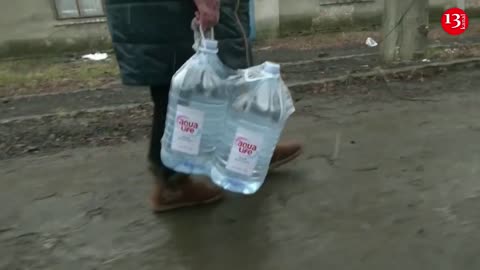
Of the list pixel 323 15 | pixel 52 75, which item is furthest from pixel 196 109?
pixel 323 15

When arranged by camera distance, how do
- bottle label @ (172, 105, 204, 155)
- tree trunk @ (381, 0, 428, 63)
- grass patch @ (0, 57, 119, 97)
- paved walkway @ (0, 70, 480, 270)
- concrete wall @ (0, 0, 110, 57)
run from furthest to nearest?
1. concrete wall @ (0, 0, 110, 57)
2. grass patch @ (0, 57, 119, 97)
3. tree trunk @ (381, 0, 428, 63)
4. bottle label @ (172, 105, 204, 155)
5. paved walkway @ (0, 70, 480, 270)

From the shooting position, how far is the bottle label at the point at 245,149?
2650 mm

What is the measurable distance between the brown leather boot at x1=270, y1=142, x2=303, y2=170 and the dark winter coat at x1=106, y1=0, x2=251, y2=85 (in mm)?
777

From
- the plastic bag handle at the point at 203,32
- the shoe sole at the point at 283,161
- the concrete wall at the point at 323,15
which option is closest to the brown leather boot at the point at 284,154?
the shoe sole at the point at 283,161

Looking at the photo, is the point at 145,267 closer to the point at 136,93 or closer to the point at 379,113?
the point at 379,113

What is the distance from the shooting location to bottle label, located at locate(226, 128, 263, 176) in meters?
2.65

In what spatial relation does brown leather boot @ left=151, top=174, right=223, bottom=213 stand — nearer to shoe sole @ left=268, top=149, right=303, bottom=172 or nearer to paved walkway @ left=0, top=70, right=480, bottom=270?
paved walkway @ left=0, top=70, right=480, bottom=270

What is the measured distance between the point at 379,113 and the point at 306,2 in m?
7.11

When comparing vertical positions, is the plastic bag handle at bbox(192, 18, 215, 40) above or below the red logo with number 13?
above

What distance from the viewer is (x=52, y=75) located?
773 centimetres

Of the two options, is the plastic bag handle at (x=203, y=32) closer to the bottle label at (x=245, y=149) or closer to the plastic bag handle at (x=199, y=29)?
the plastic bag handle at (x=199, y=29)

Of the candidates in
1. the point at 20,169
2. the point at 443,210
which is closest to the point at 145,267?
the point at 443,210

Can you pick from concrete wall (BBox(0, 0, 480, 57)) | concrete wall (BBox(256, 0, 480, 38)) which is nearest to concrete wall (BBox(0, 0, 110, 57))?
concrete wall (BBox(0, 0, 480, 57))

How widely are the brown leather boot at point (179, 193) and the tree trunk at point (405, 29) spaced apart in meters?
4.02
